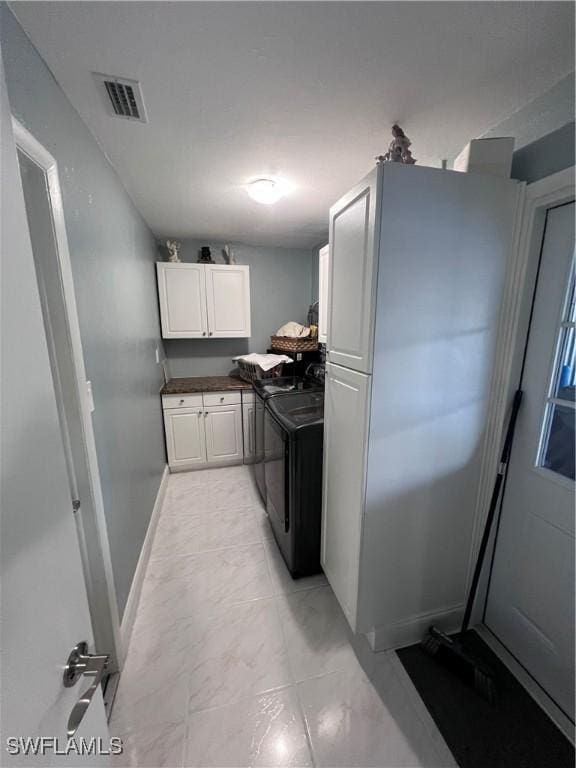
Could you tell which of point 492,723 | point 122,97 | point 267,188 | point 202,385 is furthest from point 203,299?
point 492,723

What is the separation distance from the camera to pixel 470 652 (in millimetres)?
1400

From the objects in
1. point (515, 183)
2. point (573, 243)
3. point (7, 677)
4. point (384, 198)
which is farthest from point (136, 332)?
point (573, 243)

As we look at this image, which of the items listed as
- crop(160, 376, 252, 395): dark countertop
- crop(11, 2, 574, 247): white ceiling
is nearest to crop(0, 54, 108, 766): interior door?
crop(11, 2, 574, 247): white ceiling

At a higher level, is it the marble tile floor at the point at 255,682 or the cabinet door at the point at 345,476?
the cabinet door at the point at 345,476

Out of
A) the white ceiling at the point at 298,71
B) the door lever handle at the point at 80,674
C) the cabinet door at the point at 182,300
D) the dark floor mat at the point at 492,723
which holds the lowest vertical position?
the dark floor mat at the point at 492,723

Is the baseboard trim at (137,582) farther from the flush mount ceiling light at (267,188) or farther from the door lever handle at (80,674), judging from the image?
the flush mount ceiling light at (267,188)

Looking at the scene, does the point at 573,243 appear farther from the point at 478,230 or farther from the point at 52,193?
the point at 52,193

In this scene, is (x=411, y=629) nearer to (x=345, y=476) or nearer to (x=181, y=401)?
(x=345, y=476)

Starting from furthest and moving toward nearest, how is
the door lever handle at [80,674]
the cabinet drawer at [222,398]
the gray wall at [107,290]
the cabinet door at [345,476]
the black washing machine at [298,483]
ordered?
1. the cabinet drawer at [222,398]
2. the black washing machine at [298,483]
3. the cabinet door at [345,476]
4. the gray wall at [107,290]
5. the door lever handle at [80,674]

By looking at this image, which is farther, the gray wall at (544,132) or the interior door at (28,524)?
the gray wall at (544,132)

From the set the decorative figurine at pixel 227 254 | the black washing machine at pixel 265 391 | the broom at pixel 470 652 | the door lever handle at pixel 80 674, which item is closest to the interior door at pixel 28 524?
the door lever handle at pixel 80 674

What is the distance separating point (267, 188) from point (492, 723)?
284cm

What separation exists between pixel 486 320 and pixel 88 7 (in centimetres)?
166

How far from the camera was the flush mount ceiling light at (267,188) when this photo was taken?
6.04ft
